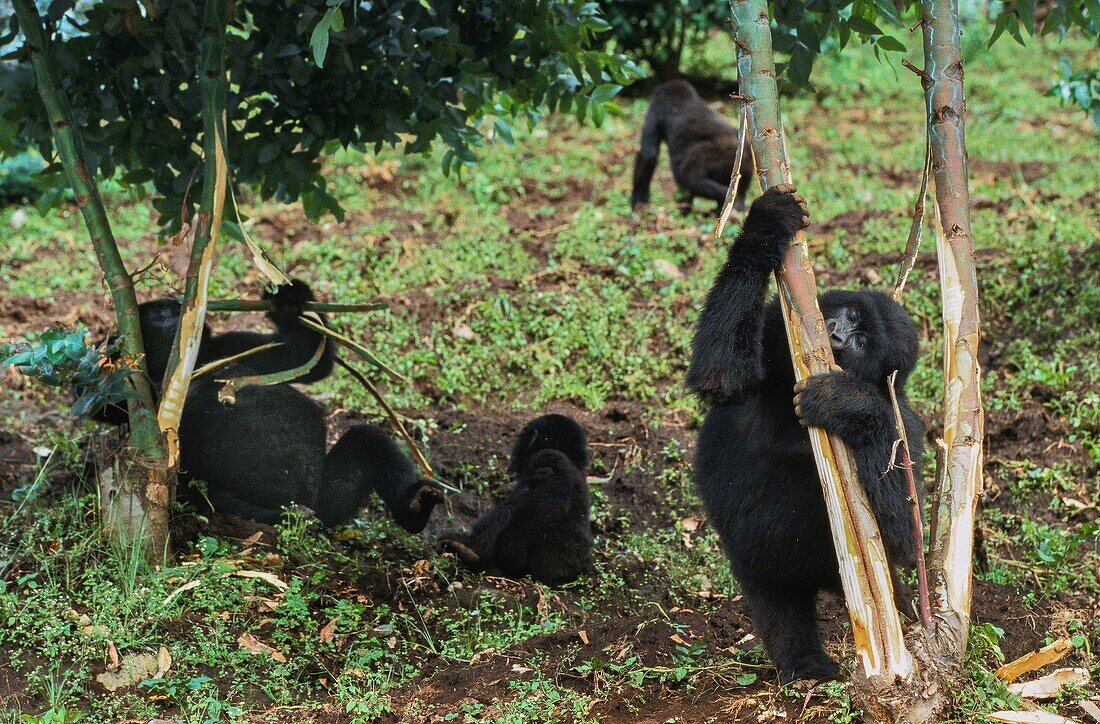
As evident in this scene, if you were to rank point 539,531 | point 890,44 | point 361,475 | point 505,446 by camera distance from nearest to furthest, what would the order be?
point 890,44 < point 539,531 < point 361,475 < point 505,446

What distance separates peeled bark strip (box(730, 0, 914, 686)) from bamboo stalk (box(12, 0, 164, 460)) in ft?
10.5

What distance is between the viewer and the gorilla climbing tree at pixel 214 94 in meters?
5.16

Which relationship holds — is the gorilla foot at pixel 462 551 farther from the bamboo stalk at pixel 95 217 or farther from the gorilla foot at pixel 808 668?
the gorilla foot at pixel 808 668

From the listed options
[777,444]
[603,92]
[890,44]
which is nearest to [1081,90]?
[890,44]

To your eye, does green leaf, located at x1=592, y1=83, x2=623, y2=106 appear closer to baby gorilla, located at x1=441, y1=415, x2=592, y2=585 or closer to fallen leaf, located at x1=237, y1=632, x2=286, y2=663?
baby gorilla, located at x1=441, y1=415, x2=592, y2=585

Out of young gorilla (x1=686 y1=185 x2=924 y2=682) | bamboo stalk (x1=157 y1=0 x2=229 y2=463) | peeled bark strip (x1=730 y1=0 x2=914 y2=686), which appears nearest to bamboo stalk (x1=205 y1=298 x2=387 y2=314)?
bamboo stalk (x1=157 y1=0 x2=229 y2=463)

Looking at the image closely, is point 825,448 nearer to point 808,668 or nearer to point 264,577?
point 808,668

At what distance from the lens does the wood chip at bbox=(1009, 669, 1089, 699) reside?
12.5 ft

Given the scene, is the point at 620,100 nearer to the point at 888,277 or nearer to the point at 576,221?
the point at 576,221

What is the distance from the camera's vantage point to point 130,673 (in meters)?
4.63

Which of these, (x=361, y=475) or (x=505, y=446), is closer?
(x=361, y=475)

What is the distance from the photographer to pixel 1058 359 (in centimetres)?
735

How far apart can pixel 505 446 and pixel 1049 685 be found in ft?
13.2

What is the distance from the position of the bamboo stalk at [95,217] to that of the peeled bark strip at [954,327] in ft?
11.9
